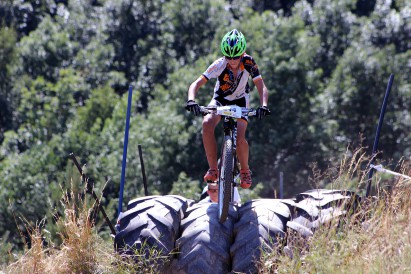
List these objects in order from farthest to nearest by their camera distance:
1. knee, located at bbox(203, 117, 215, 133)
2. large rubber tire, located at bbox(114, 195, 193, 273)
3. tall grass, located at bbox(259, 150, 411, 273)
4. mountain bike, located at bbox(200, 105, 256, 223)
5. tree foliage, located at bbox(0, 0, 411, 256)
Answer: tree foliage, located at bbox(0, 0, 411, 256) < knee, located at bbox(203, 117, 215, 133) < mountain bike, located at bbox(200, 105, 256, 223) < large rubber tire, located at bbox(114, 195, 193, 273) < tall grass, located at bbox(259, 150, 411, 273)

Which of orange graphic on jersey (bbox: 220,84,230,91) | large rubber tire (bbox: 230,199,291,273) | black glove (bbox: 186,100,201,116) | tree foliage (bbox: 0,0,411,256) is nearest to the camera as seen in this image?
large rubber tire (bbox: 230,199,291,273)

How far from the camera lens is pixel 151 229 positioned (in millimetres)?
7242

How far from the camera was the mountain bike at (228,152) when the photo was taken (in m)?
7.83

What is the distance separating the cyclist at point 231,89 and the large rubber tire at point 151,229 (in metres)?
1.08

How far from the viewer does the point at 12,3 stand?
3953 centimetres

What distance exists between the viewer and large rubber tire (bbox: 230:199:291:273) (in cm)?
704

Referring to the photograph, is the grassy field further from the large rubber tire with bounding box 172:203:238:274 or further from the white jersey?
the white jersey

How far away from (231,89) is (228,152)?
3.27 feet

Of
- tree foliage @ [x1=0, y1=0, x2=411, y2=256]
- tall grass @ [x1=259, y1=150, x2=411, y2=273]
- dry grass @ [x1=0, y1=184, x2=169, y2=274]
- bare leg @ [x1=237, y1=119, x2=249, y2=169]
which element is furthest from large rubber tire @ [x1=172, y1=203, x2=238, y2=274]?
tree foliage @ [x1=0, y1=0, x2=411, y2=256]

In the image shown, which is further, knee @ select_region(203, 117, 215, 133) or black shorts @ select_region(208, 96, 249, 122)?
black shorts @ select_region(208, 96, 249, 122)

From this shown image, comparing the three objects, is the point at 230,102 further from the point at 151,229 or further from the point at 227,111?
the point at 151,229

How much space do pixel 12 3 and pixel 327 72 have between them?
16422mm

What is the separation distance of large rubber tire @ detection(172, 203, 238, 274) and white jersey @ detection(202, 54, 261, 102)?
69.7 inches

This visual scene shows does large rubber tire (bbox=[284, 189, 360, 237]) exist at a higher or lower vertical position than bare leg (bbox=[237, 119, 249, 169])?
lower
